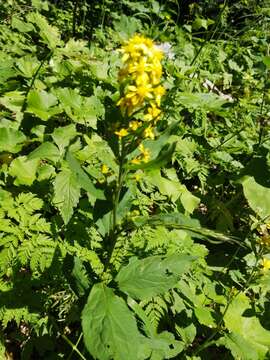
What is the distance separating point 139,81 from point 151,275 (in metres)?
0.70

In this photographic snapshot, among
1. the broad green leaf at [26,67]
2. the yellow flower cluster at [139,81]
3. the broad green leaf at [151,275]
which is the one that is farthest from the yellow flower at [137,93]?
the broad green leaf at [26,67]

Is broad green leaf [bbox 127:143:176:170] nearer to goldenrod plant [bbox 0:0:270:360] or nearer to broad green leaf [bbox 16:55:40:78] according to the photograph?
goldenrod plant [bbox 0:0:270:360]

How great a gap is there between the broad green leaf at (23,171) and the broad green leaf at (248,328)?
1195mm

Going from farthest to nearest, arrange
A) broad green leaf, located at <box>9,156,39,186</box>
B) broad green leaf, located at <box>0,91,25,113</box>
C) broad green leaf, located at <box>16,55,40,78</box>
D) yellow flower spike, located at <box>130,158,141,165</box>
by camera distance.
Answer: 1. broad green leaf, located at <box>16,55,40,78</box>
2. broad green leaf, located at <box>0,91,25,113</box>
3. broad green leaf, located at <box>9,156,39,186</box>
4. yellow flower spike, located at <box>130,158,141,165</box>

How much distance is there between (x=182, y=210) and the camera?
2539 millimetres

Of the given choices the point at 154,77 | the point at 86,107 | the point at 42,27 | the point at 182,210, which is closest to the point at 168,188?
the point at 182,210

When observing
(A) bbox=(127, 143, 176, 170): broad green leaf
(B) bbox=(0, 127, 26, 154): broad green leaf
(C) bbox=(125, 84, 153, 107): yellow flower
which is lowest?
(B) bbox=(0, 127, 26, 154): broad green leaf

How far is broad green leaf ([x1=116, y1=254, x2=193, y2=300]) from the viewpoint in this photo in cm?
147

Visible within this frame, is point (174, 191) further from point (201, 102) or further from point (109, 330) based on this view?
point (109, 330)

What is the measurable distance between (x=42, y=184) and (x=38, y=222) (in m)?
0.36

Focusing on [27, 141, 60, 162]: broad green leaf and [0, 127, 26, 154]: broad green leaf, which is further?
[0, 127, 26, 154]: broad green leaf

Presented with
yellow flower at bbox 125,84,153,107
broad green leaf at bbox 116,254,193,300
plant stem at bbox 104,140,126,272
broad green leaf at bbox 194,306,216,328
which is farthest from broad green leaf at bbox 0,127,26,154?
broad green leaf at bbox 194,306,216,328

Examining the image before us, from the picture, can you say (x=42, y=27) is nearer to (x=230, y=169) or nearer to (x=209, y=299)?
(x=230, y=169)

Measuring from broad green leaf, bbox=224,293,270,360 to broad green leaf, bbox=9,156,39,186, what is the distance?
3.92 feet
